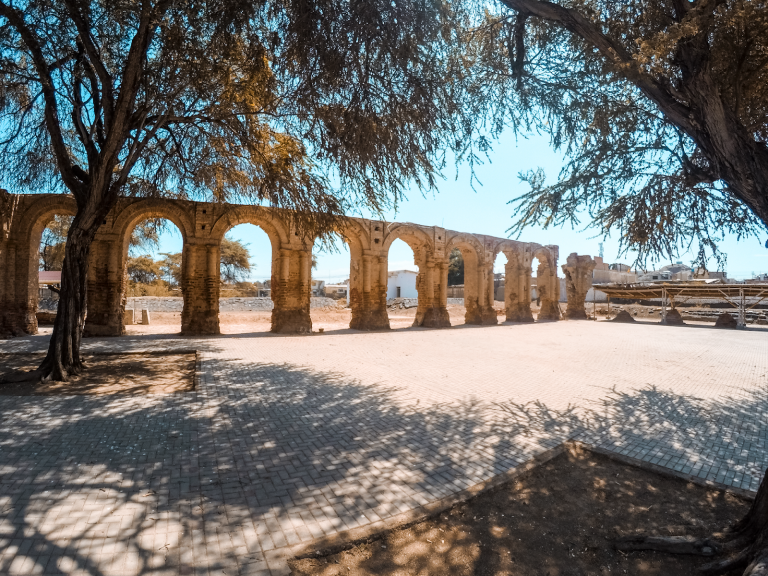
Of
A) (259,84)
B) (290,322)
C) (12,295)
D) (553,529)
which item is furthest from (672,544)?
(12,295)

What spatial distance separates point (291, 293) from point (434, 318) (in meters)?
6.42

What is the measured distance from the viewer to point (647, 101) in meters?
6.46

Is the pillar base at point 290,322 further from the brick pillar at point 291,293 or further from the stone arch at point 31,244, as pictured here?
the stone arch at point 31,244

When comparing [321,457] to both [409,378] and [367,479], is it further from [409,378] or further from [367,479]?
[409,378]

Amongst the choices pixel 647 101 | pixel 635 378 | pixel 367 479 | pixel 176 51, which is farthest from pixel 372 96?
pixel 635 378

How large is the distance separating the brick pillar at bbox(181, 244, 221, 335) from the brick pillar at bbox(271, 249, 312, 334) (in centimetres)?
200

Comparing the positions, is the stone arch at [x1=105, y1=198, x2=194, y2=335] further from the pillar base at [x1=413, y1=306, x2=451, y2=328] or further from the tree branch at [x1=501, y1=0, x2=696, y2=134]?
the tree branch at [x1=501, y1=0, x2=696, y2=134]

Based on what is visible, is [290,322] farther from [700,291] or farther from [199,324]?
[700,291]

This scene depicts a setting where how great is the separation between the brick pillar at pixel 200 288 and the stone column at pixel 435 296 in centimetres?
859

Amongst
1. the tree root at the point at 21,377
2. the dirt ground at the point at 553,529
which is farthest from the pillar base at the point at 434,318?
the dirt ground at the point at 553,529

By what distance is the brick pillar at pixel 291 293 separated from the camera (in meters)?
14.2

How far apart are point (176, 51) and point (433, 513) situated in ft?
24.9

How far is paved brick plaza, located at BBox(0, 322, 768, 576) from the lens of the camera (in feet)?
7.86

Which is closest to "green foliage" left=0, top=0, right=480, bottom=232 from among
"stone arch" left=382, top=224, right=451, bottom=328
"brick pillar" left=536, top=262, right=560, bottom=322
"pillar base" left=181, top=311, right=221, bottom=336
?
"pillar base" left=181, top=311, right=221, bottom=336
